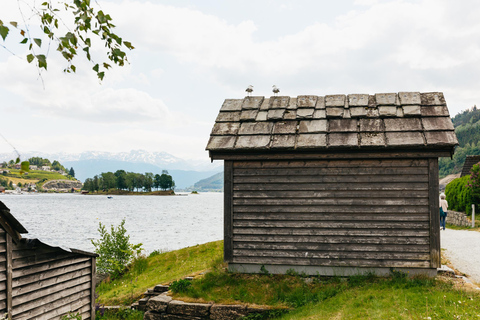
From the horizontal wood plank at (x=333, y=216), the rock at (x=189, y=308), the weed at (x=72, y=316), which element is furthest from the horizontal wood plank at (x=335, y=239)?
the weed at (x=72, y=316)

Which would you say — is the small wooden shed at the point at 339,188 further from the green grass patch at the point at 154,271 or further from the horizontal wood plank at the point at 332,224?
the green grass patch at the point at 154,271

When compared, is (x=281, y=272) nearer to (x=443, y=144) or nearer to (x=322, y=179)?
(x=322, y=179)

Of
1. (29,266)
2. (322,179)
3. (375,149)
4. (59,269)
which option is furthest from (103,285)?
(375,149)

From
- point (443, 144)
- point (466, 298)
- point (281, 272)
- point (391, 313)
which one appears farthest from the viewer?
point (281, 272)

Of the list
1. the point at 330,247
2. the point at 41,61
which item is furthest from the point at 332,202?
the point at 41,61

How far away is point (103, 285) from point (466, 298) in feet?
48.9

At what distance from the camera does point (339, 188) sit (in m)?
11.1

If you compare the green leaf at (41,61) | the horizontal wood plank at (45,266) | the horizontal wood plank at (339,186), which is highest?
the green leaf at (41,61)

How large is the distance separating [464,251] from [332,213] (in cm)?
826

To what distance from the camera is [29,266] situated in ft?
28.1

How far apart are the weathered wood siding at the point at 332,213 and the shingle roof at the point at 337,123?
59 cm

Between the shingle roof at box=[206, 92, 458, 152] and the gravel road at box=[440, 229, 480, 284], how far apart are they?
4.65 meters

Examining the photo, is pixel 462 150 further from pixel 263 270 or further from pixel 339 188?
pixel 263 270

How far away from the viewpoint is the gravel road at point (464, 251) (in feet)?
42.1
